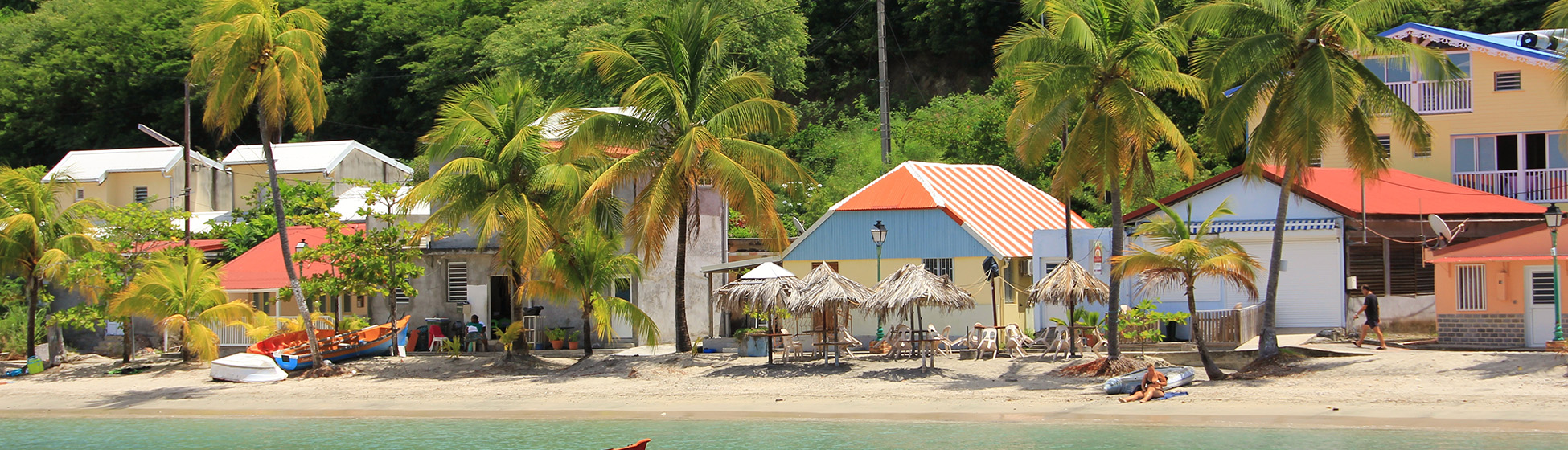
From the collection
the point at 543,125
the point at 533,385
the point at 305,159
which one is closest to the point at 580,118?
the point at 543,125

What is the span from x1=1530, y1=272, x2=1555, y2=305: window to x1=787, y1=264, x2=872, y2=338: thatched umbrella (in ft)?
36.9

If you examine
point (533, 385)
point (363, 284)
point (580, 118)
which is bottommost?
point (533, 385)

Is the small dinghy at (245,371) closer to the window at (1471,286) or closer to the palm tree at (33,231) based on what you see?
the palm tree at (33,231)

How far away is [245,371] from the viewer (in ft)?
82.3

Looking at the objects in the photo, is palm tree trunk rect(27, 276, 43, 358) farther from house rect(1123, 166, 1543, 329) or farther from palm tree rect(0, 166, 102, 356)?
house rect(1123, 166, 1543, 329)

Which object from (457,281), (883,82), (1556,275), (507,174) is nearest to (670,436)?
(507,174)

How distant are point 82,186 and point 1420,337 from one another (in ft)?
134

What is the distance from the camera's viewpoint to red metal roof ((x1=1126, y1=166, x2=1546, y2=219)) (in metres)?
24.6

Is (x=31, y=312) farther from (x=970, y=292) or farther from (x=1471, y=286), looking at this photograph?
(x=1471, y=286)

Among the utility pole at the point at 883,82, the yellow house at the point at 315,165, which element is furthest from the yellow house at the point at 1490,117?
the yellow house at the point at 315,165

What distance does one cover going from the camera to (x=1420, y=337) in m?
23.3

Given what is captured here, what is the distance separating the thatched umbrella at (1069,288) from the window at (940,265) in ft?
14.1

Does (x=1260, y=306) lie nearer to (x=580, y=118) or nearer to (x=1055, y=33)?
(x=1055, y=33)

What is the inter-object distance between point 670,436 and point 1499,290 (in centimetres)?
1427
